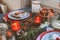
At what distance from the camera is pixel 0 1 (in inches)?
72.3

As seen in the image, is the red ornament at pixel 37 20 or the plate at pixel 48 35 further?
the red ornament at pixel 37 20

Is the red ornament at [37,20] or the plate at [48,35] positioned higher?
the red ornament at [37,20]

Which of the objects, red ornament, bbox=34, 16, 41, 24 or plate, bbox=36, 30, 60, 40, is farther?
red ornament, bbox=34, 16, 41, 24

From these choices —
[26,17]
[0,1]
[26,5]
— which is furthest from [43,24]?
[0,1]

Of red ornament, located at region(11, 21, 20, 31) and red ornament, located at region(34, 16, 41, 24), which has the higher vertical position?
red ornament, located at region(34, 16, 41, 24)

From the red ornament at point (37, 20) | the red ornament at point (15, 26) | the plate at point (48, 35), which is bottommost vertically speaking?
the plate at point (48, 35)

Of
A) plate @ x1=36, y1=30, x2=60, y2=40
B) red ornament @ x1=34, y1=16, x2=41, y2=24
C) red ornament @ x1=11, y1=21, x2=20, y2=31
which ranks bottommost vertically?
plate @ x1=36, y1=30, x2=60, y2=40

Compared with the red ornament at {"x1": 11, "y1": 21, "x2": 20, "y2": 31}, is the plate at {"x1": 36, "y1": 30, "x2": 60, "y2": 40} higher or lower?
lower

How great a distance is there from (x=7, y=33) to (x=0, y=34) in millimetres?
45

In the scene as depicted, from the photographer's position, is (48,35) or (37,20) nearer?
(48,35)

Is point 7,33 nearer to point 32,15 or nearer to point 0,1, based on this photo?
point 32,15

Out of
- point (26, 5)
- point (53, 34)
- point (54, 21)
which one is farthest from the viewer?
point (26, 5)

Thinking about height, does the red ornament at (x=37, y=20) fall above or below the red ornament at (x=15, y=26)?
above

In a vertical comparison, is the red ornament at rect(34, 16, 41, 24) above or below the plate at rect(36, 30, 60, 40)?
above
